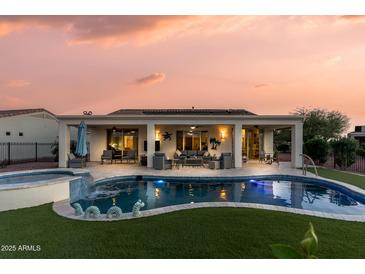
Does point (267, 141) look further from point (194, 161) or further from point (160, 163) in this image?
point (160, 163)

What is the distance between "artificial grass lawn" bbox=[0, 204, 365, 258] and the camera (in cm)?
405

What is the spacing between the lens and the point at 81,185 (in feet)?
31.8

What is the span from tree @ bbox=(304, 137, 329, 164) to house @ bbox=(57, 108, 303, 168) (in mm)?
2024

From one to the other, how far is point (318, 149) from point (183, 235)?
49.9 feet

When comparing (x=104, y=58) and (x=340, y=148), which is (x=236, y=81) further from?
(x=104, y=58)

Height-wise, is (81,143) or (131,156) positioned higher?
(81,143)

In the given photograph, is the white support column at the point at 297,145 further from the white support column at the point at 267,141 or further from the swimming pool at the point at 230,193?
the white support column at the point at 267,141

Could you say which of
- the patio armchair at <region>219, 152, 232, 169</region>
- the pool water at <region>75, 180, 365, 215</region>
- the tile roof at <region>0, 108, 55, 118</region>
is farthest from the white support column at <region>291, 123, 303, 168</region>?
the tile roof at <region>0, 108, 55, 118</region>

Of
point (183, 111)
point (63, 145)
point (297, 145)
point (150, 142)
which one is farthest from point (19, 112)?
point (297, 145)

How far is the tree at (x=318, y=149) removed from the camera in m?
16.3

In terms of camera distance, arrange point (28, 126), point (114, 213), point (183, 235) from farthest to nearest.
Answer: point (28, 126)
point (114, 213)
point (183, 235)

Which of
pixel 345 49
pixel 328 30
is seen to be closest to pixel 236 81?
pixel 345 49

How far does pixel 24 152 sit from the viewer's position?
759 inches
